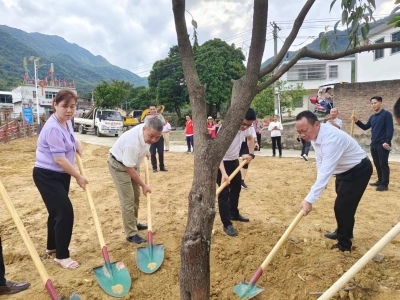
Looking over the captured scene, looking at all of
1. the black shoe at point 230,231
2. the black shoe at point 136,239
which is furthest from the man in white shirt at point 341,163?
the black shoe at point 136,239

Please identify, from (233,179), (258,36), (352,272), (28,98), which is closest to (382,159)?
(233,179)

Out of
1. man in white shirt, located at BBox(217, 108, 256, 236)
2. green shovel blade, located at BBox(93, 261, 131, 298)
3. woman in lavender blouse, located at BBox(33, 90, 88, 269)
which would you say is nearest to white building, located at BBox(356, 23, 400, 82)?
man in white shirt, located at BBox(217, 108, 256, 236)

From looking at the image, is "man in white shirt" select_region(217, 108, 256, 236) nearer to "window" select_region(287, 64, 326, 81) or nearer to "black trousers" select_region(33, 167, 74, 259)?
"black trousers" select_region(33, 167, 74, 259)

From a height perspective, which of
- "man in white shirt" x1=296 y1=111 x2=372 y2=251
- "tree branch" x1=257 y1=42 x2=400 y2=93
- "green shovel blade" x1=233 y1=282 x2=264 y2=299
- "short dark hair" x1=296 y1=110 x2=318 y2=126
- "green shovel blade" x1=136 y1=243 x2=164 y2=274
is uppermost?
"tree branch" x1=257 y1=42 x2=400 y2=93

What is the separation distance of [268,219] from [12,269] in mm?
3259

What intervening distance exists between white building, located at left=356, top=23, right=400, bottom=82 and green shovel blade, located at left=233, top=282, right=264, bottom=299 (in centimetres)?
1968

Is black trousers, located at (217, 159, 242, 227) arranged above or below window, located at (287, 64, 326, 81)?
below

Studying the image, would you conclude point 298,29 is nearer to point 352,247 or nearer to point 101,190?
point 352,247

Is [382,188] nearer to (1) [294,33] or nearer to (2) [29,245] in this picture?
(1) [294,33]

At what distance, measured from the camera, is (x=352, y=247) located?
3.31 meters

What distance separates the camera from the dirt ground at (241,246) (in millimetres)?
2650

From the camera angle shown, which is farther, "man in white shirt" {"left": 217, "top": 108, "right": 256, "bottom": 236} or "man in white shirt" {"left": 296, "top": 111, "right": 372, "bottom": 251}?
"man in white shirt" {"left": 217, "top": 108, "right": 256, "bottom": 236}

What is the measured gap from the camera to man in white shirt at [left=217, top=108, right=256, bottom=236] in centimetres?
375

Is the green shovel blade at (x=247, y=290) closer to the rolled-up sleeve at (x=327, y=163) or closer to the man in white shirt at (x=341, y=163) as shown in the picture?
the rolled-up sleeve at (x=327, y=163)
